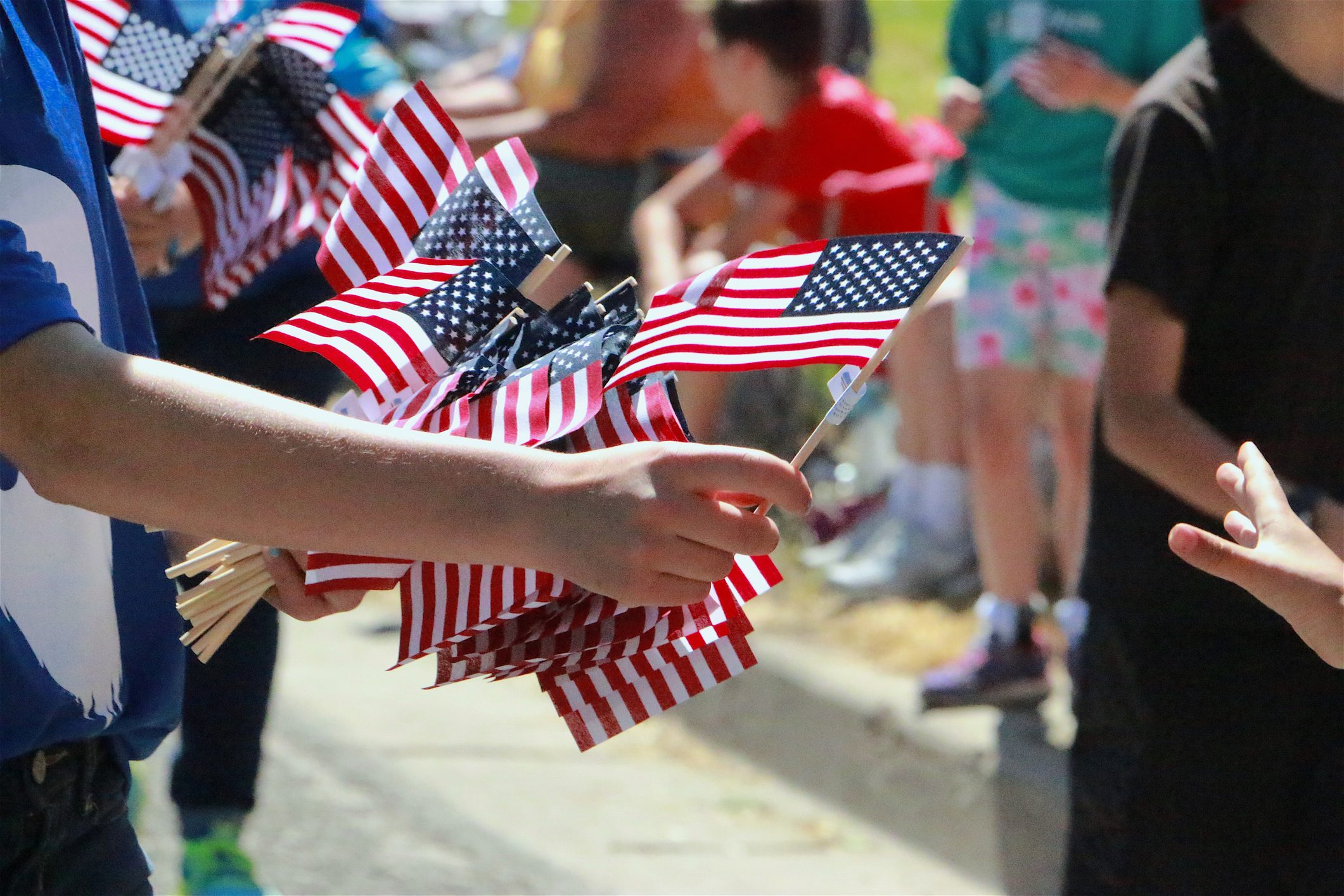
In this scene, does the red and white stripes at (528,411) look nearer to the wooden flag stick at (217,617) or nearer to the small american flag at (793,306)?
the small american flag at (793,306)

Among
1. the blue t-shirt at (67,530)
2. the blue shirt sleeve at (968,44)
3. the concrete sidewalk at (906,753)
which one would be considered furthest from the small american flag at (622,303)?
the blue shirt sleeve at (968,44)

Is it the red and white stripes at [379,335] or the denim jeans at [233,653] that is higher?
the red and white stripes at [379,335]

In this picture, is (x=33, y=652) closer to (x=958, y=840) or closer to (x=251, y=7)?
(x=251, y=7)

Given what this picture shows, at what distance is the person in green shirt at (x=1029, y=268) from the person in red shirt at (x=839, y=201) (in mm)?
444

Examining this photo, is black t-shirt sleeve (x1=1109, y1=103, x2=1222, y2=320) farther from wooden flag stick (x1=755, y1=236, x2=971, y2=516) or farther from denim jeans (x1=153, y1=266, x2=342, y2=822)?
denim jeans (x1=153, y1=266, x2=342, y2=822)

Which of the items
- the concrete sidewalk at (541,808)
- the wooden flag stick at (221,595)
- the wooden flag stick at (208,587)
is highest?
the wooden flag stick at (208,587)

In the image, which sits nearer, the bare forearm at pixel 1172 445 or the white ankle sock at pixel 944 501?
the bare forearm at pixel 1172 445

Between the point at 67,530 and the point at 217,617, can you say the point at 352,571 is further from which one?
the point at 67,530

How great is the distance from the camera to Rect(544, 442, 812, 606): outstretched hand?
52.7 inches

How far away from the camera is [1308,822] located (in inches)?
94.1

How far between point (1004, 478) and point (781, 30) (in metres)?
1.52

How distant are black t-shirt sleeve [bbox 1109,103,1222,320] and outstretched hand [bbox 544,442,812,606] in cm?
122

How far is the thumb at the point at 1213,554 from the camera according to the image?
164 centimetres

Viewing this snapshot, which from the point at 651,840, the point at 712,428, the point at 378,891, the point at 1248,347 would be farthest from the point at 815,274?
the point at 712,428
